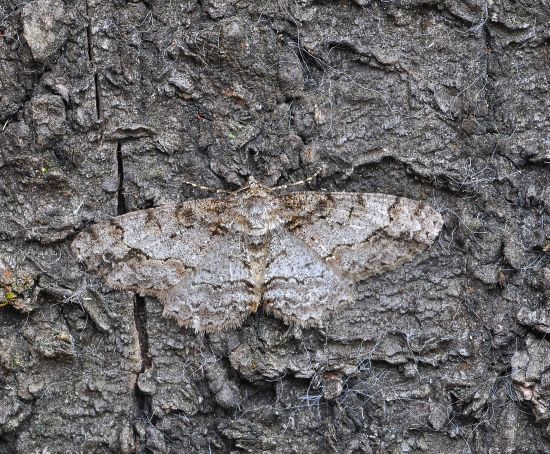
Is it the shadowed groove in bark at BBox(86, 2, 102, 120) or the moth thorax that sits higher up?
the shadowed groove in bark at BBox(86, 2, 102, 120)

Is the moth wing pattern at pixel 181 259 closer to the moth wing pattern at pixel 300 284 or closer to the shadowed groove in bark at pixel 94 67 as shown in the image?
the moth wing pattern at pixel 300 284

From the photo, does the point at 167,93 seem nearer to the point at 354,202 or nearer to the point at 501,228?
the point at 354,202

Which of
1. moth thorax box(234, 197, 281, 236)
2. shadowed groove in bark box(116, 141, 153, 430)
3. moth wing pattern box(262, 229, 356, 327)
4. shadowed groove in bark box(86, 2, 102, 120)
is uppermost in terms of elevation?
shadowed groove in bark box(86, 2, 102, 120)

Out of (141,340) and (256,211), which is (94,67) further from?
(141,340)

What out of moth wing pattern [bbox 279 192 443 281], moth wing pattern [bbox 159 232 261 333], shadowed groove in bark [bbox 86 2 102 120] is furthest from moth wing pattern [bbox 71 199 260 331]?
shadowed groove in bark [bbox 86 2 102 120]

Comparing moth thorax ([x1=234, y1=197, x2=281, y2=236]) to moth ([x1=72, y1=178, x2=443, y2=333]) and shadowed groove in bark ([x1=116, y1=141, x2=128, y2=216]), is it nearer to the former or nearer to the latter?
moth ([x1=72, y1=178, x2=443, y2=333])

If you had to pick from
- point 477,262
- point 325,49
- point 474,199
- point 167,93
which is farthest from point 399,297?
point 167,93
